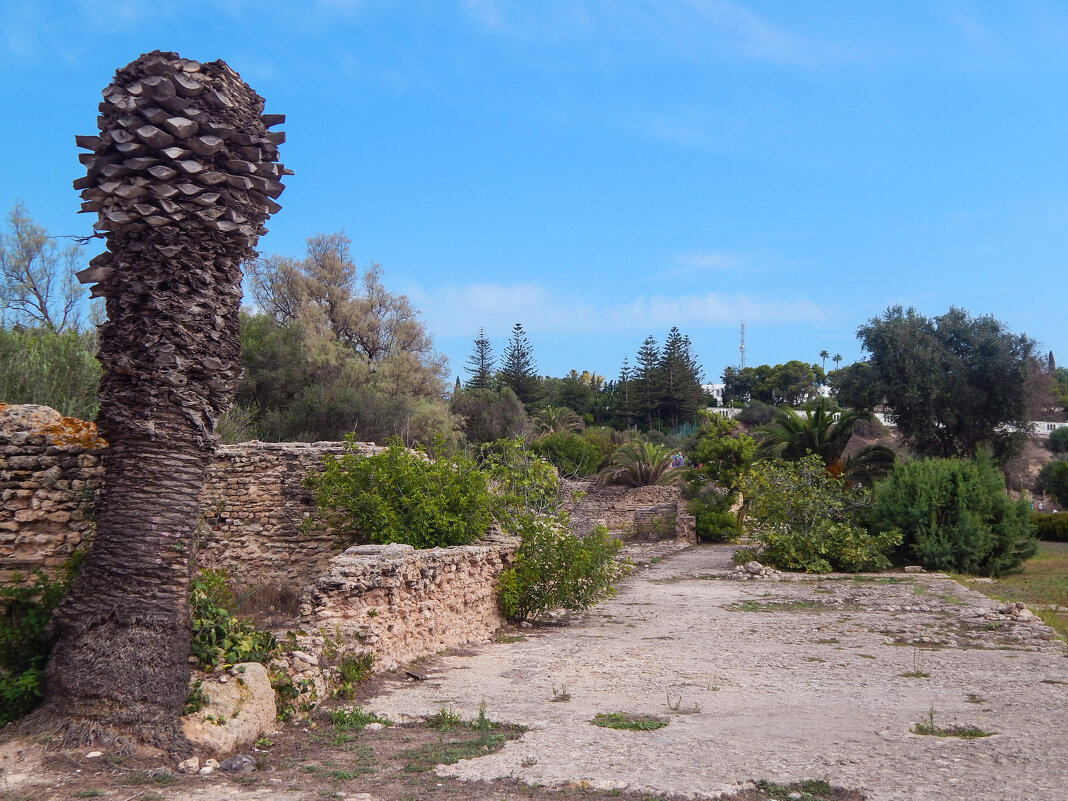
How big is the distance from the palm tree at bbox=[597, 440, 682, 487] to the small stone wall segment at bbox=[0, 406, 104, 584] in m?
28.8

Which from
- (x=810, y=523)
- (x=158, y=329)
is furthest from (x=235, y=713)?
(x=810, y=523)

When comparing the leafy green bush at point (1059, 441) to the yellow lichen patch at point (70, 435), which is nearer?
the yellow lichen patch at point (70, 435)

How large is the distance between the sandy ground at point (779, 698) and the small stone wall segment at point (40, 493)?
12.6 ft

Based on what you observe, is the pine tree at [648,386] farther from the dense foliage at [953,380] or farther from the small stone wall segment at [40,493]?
the small stone wall segment at [40,493]

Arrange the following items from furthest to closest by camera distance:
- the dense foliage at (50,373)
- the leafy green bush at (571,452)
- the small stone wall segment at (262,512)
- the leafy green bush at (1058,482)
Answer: the leafy green bush at (1058,482) → the leafy green bush at (571,452) → the dense foliage at (50,373) → the small stone wall segment at (262,512)

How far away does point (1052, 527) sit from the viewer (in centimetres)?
2977

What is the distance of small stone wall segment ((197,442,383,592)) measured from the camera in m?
11.4

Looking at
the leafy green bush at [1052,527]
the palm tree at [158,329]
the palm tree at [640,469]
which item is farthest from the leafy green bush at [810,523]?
the palm tree at [158,329]

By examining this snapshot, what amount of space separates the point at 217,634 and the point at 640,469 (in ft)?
99.6

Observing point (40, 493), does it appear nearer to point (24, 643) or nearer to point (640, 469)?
point (24, 643)

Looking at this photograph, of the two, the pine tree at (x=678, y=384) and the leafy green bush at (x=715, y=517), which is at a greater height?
the pine tree at (x=678, y=384)

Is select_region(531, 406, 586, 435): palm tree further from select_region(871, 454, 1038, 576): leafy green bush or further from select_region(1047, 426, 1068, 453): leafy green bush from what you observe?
select_region(1047, 426, 1068, 453): leafy green bush

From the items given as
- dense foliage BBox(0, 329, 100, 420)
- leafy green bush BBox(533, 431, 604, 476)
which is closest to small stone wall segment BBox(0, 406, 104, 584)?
dense foliage BBox(0, 329, 100, 420)

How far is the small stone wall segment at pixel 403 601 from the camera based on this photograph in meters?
7.02
